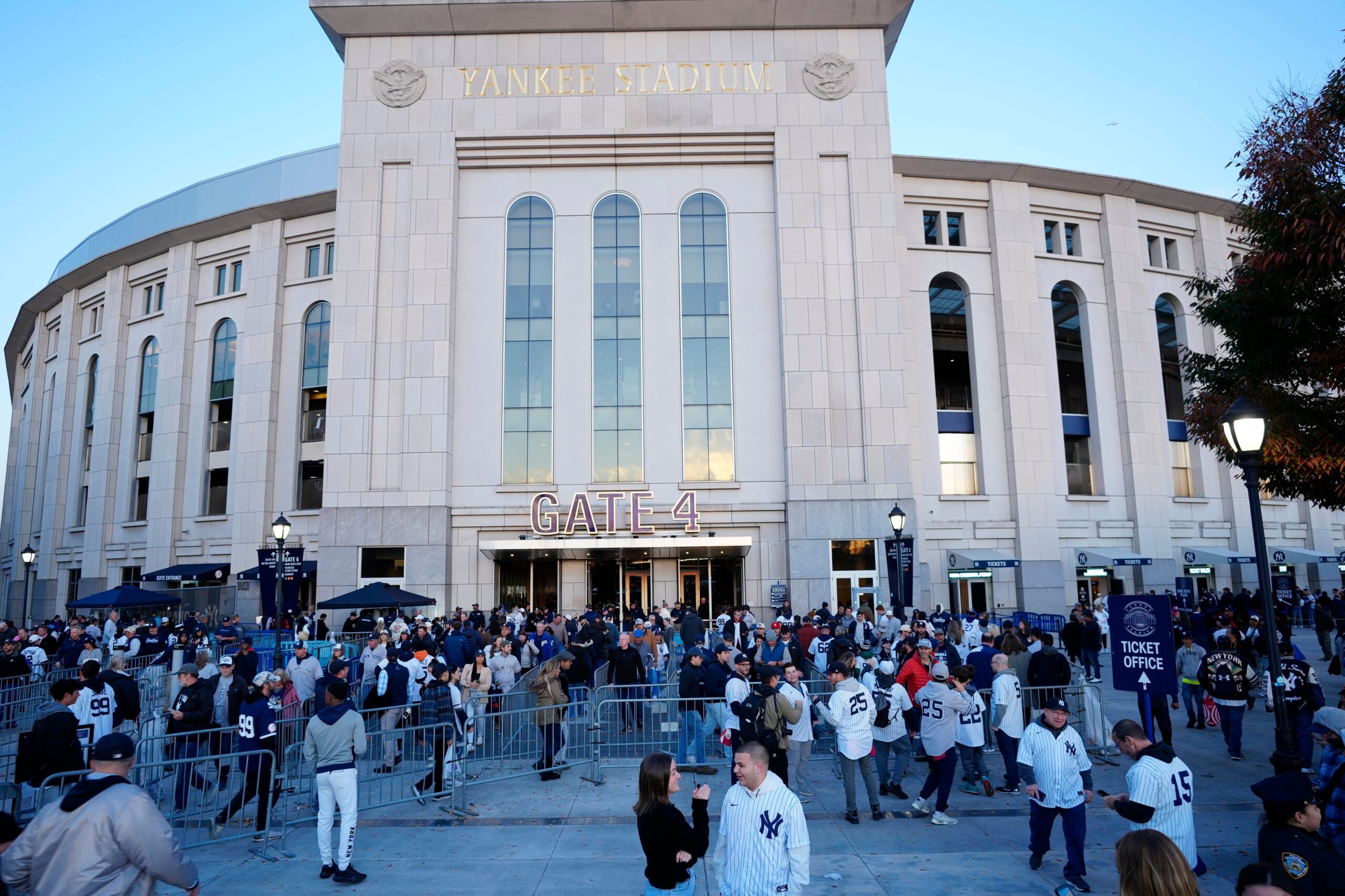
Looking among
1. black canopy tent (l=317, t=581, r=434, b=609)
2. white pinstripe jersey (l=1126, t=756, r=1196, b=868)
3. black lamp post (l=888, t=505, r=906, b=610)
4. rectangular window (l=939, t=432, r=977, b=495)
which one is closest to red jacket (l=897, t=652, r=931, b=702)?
white pinstripe jersey (l=1126, t=756, r=1196, b=868)

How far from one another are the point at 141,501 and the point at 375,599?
26697 mm

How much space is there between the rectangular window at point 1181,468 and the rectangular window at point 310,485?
132ft

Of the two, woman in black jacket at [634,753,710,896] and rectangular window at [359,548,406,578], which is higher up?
rectangular window at [359,548,406,578]

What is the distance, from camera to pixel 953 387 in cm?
3888

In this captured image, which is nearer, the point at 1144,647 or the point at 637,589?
the point at 1144,647

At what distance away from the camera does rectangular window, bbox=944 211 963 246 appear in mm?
37688

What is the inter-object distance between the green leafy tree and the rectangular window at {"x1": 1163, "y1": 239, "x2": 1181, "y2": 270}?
28.3 m

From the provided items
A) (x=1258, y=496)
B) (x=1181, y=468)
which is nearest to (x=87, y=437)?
(x=1258, y=496)

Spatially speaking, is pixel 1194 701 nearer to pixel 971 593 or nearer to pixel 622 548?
pixel 622 548

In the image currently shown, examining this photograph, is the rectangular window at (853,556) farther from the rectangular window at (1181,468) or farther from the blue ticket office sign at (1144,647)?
the blue ticket office sign at (1144,647)

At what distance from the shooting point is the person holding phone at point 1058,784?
7926 mm

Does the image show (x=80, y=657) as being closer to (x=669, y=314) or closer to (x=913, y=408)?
(x=669, y=314)

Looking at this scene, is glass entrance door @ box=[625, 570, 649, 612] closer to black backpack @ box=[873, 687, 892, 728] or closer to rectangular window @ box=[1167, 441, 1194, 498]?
black backpack @ box=[873, 687, 892, 728]

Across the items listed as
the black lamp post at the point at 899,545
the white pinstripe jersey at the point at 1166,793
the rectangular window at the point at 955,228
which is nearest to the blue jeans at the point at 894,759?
the white pinstripe jersey at the point at 1166,793
